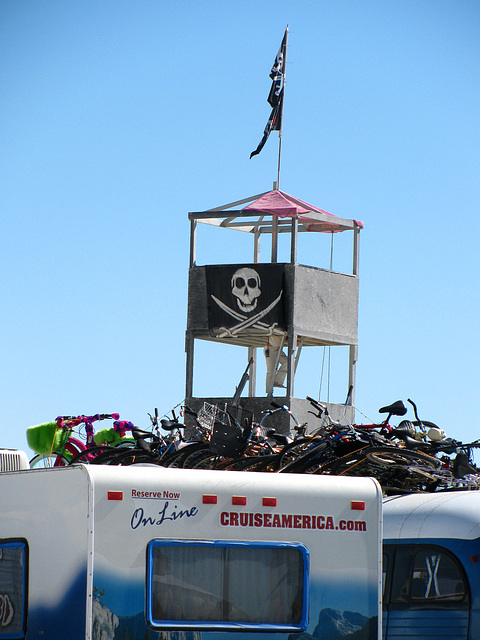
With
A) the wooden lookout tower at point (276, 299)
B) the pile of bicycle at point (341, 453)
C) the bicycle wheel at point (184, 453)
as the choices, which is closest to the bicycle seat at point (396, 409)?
the pile of bicycle at point (341, 453)

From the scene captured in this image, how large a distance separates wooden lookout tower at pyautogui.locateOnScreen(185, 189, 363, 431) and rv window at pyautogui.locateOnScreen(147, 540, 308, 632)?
15.4 m

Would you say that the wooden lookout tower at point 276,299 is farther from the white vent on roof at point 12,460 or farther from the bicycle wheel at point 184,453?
the white vent on roof at point 12,460

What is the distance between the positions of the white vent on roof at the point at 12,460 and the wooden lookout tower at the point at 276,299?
1359cm

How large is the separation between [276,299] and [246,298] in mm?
712

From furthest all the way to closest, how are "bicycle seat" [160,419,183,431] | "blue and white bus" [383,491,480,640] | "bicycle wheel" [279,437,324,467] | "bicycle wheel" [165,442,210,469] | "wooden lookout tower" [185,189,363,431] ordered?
"wooden lookout tower" [185,189,363,431], "bicycle seat" [160,419,183,431], "bicycle wheel" [165,442,210,469], "bicycle wheel" [279,437,324,467], "blue and white bus" [383,491,480,640]

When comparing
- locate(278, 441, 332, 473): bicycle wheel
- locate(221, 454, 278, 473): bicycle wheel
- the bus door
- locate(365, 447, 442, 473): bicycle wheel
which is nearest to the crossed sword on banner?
locate(278, 441, 332, 473): bicycle wheel

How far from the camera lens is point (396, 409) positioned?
49.7ft

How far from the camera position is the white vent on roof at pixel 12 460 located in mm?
12047

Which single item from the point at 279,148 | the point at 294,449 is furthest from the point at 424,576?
the point at 279,148

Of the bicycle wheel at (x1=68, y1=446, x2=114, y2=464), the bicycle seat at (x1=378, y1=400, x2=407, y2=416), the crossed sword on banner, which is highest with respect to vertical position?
the crossed sword on banner

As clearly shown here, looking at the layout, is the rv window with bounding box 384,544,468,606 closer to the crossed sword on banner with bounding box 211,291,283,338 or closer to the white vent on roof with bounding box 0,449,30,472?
the white vent on roof with bounding box 0,449,30,472

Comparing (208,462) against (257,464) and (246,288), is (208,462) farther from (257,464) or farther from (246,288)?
(246,288)

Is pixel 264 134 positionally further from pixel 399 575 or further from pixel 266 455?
pixel 399 575

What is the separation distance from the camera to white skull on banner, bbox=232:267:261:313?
26.9 meters
